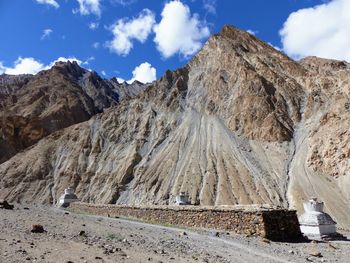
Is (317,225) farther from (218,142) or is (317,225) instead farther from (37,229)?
(218,142)

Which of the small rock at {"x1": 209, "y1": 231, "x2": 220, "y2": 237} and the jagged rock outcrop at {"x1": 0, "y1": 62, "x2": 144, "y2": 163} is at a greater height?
the jagged rock outcrop at {"x1": 0, "y1": 62, "x2": 144, "y2": 163}

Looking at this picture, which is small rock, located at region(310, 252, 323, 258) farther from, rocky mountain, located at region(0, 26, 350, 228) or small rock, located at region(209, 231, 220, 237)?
rocky mountain, located at region(0, 26, 350, 228)

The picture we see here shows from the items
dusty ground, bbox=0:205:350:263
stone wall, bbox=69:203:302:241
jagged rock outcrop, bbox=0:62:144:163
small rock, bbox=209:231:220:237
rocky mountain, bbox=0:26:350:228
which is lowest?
dusty ground, bbox=0:205:350:263

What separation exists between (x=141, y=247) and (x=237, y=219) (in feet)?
18.7

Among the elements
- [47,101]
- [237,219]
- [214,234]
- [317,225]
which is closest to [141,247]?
[214,234]

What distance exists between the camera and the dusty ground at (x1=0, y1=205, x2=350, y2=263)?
1060cm

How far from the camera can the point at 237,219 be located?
57.0 ft

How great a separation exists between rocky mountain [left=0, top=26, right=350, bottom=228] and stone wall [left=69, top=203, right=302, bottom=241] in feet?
92.3

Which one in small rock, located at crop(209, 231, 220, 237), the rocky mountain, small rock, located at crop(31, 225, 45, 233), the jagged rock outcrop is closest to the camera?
small rock, located at crop(31, 225, 45, 233)

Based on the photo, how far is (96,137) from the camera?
76875mm

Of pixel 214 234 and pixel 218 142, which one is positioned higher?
pixel 218 142

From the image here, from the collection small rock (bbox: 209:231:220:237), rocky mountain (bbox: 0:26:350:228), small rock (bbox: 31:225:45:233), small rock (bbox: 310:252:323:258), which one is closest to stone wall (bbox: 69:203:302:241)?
small rock (bbox: 209:231:220:237)

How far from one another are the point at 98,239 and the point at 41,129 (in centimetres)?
9215

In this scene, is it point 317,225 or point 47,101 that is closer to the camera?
point 317,225
